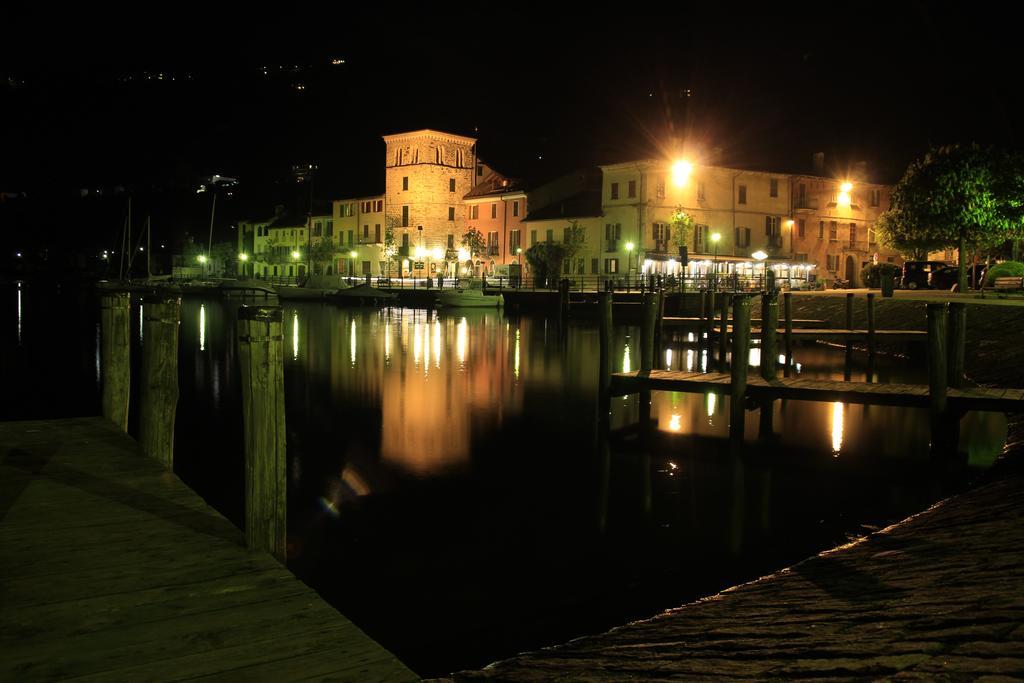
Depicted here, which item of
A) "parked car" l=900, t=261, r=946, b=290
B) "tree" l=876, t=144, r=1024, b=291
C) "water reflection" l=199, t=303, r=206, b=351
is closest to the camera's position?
"water reflection" l=199, t=303, r=206, b=351

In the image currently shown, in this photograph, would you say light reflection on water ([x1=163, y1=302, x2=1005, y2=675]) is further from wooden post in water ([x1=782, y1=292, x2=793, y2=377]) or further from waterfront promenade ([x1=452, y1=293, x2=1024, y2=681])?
wooden post in water ([x1=782, y1=292, x2=793, y2=377])

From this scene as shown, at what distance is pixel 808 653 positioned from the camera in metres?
5.09

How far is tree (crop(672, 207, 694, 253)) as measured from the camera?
60.8 meters

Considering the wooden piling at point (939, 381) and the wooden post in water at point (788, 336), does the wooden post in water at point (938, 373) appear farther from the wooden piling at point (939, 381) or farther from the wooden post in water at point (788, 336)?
the wooden post in water at point (788, 336)

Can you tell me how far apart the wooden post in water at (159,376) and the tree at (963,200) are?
1593 inches

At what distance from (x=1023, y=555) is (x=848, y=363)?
2218 cm

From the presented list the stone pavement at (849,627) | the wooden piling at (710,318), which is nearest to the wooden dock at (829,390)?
the stone pavement at (849,627)

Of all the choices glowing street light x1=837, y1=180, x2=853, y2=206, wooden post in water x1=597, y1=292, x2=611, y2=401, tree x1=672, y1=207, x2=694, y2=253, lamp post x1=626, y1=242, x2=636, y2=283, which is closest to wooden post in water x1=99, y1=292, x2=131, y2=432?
wooden post in water x1=597, y1=292, x2=611, y2=401

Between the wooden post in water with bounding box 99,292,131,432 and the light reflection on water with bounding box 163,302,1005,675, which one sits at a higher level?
the wooden post in water with bounding box 99,292,131,432

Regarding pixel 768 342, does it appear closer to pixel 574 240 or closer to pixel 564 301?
pixel 564 301

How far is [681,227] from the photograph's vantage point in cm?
6116

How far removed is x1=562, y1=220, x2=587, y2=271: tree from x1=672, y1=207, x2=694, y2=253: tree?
6.92 metres

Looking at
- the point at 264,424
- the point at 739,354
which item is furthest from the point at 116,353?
the point at 739,354

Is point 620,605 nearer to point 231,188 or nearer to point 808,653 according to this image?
point 808,653
